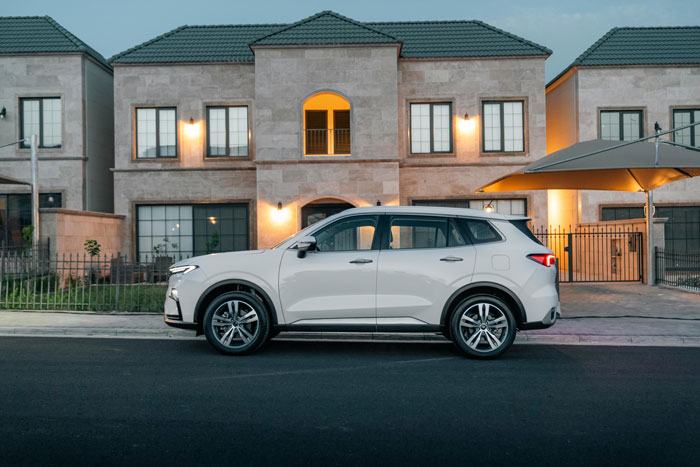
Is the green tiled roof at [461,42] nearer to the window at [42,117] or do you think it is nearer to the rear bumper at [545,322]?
the window at [42,117]

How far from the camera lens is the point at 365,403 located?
539cm

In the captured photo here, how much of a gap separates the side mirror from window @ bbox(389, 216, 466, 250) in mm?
959

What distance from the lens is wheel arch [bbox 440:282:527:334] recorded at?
7.24 m

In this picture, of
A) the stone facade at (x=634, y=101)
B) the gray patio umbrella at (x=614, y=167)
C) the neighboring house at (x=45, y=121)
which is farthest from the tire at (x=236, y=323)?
the stone facade at (x=634, y=101)

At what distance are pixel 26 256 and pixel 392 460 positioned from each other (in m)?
12.3

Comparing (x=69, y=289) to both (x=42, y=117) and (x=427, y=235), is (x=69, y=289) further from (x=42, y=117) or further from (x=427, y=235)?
(x=42, y=117)

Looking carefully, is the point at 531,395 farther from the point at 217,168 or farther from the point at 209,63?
the point at 209,63

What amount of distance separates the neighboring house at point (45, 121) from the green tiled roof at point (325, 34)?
6866 millimetres

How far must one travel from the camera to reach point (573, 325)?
9.59 m

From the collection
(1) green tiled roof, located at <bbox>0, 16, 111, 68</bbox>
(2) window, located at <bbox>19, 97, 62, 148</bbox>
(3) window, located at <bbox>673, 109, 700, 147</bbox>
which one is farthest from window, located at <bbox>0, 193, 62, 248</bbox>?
(3) window, located at <bbox>673, 109, 700, 147</bbox>

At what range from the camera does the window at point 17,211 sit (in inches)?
809

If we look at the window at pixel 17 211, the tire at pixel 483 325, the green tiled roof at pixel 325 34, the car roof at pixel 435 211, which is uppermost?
the green tiled roof at pixel 325 34

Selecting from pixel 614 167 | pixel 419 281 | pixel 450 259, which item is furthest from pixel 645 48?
pixel 419 281

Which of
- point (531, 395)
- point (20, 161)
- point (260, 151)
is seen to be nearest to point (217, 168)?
point (260, 151)
